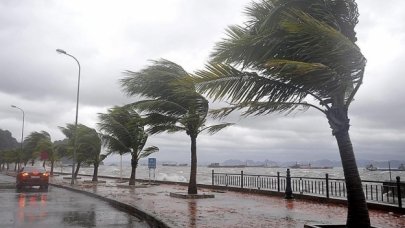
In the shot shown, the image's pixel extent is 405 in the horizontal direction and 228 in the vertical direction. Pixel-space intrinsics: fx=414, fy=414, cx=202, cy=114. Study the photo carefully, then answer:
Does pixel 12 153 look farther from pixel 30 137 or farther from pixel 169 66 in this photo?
pixel 169 66

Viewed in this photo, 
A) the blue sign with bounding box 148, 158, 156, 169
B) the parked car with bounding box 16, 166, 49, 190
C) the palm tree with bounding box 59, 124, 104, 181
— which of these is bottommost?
the parked car with bounding box 16, 166, 49, 190

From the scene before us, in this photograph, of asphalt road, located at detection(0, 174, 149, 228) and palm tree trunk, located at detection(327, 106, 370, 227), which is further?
asphalt road, located at detection(0, 174, 149, 228)

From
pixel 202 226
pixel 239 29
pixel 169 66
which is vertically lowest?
pixel 202 226

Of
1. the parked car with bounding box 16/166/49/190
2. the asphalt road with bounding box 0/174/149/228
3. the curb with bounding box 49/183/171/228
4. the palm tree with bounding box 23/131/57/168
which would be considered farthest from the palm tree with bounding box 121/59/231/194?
the palm tree with bounding box 23/131/57/168

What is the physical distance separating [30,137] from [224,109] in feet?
181

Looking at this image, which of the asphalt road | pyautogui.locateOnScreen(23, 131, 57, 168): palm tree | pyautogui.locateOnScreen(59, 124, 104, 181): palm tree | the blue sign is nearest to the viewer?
the asphalt road

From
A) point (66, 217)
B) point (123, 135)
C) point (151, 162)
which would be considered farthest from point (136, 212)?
point (151, 162)

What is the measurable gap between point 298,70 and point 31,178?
23843mm

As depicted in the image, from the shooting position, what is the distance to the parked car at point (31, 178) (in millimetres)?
26531

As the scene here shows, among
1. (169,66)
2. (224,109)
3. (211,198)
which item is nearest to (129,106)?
(169,66)

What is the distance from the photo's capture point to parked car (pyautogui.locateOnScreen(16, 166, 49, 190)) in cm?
2653

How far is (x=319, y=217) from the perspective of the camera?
11570 mm

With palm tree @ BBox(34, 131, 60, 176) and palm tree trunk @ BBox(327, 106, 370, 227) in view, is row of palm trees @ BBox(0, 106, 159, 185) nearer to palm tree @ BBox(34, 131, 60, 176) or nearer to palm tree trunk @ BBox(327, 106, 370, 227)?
palm tree @ BBox(34, 131, 60, 176)

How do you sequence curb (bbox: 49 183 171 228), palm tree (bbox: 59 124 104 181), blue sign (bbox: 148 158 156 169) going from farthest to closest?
1. palm tree (bbox: 59 124 104 181)
2. blue sign (bbox: 148 158 156 169)
3. curb (bbox: 49 183 171 228)
